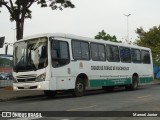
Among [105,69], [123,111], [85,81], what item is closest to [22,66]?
[85,81]

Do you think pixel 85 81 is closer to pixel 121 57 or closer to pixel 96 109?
pixel 121 57

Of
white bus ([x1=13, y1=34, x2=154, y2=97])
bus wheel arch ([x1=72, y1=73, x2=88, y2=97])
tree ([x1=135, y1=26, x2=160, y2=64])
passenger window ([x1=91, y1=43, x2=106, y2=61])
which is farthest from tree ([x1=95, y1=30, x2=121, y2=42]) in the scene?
bus wheel arch ([x1=72, y1=73, x2=88, y2=97])

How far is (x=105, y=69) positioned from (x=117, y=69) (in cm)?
162

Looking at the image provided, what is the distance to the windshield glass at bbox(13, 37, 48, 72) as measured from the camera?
758 inches

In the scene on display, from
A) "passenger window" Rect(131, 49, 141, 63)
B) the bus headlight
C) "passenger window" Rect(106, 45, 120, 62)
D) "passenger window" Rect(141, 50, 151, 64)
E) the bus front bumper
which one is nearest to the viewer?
the bus front bumper

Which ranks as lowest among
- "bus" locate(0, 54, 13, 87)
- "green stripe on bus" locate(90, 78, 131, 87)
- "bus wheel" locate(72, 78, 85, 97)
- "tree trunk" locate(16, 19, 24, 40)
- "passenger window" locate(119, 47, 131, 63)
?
"bus wheel" locate(72, 78, 85, 97)

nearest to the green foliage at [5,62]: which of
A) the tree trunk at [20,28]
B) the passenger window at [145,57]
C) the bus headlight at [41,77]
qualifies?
the tree trunk at [20,28]

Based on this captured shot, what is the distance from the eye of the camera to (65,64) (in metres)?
20.3

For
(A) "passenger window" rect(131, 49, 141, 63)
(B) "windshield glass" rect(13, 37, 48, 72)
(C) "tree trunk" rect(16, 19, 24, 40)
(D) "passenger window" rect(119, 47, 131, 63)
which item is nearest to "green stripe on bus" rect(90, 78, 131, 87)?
(D) "passenger window" rect(119, 47, 131, 63)

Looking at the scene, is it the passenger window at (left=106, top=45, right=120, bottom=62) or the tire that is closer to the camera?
the passenger window at (left=106, top=45, right=120, bottom=62)

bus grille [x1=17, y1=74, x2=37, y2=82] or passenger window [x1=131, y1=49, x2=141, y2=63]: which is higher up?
passenger window [x1=131, y1=49, x2=141, y2=63]

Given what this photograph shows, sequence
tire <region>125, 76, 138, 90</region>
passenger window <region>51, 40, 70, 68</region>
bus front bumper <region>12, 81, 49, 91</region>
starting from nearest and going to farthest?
1. bus front bumper <region>12, 81, 49, 91</region>
2. passenger window <region>51, 40, 70, 68</region>
3. tire <region>125, 76, 138, 90</region>

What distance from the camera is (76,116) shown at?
12.7m

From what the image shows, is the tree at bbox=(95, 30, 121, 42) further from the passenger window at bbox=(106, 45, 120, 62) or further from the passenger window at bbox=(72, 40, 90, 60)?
the passenger window at bbox=(72, 40, 90, 60)
